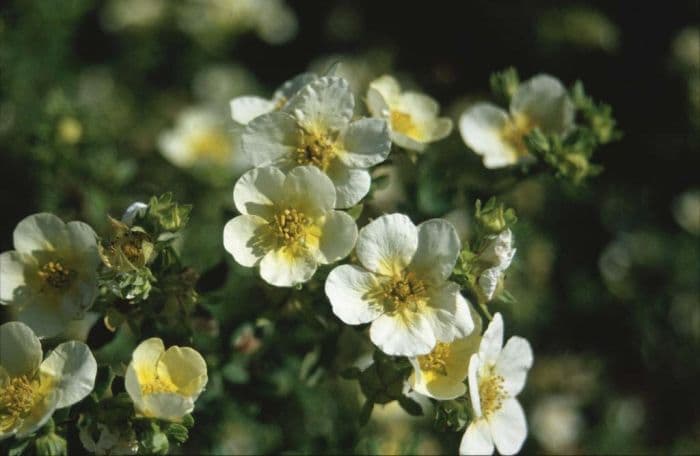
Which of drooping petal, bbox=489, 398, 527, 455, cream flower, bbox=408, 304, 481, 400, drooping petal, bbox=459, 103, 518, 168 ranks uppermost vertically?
drooping petal, bbox=459, 103, 518, 168

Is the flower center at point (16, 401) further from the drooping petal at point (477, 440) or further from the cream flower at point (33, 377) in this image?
the drooping petal at point (477, 440)

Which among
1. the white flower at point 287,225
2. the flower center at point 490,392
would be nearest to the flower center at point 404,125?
the white flower at point 287,225

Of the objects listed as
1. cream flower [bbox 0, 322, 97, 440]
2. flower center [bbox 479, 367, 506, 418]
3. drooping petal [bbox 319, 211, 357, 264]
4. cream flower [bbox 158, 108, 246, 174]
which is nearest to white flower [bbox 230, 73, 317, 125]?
drooping petal [bbox 319, 211, 357, 264]

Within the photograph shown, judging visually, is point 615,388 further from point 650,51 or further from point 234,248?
point 234,248

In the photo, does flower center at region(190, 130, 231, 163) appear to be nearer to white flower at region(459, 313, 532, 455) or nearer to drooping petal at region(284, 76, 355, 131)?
drooping petal at region(284, 76, 355, 131)

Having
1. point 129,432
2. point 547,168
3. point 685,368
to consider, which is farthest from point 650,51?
point 129,432
